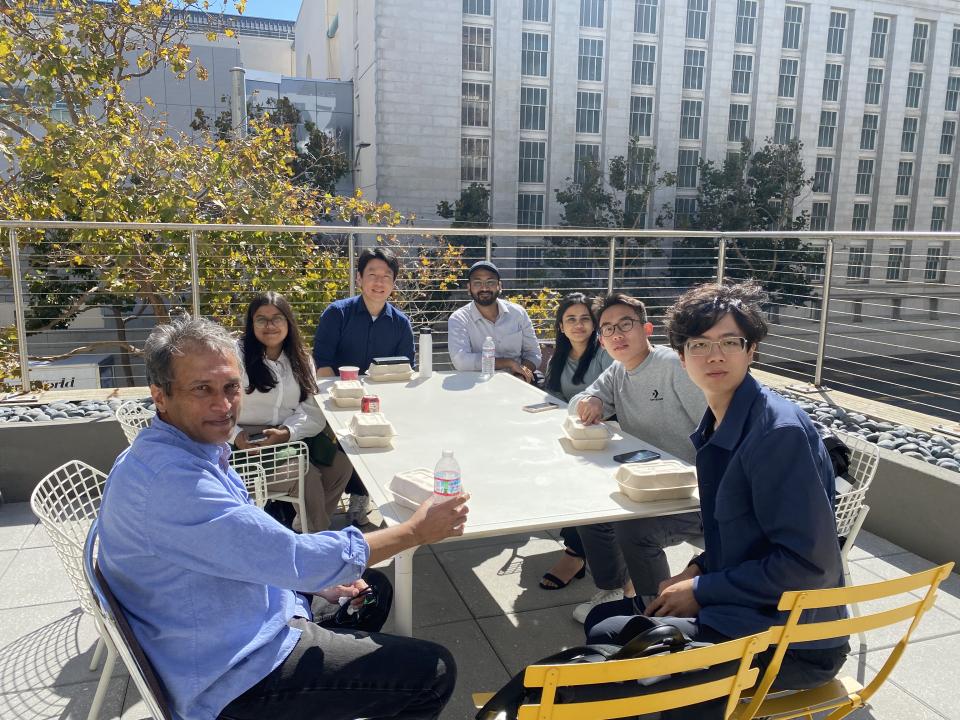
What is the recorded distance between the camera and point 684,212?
38062 millimetres

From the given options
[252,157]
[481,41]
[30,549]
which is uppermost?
[481,41]

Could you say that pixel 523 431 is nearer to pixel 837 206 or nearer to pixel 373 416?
pixel 373 416

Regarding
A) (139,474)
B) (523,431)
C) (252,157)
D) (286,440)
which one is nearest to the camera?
(139,474)

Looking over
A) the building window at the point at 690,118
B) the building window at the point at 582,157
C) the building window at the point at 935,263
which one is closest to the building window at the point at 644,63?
the building window at the point at 690,118

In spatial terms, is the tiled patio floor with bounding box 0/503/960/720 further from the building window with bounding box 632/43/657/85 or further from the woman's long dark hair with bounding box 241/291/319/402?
the building window with bounding box 632/43/657/85

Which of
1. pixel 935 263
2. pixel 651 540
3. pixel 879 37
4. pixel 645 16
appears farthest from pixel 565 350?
pixel 879 37

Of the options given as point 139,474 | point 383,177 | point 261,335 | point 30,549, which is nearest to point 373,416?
point 261,335

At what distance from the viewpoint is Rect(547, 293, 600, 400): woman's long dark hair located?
379 centimetres

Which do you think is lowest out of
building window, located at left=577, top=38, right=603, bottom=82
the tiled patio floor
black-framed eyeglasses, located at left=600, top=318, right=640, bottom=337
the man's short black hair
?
the tiled patio floor

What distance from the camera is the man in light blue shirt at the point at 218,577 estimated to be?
1426 millimetres

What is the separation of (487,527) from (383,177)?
33.4 meters

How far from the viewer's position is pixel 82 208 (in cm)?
728

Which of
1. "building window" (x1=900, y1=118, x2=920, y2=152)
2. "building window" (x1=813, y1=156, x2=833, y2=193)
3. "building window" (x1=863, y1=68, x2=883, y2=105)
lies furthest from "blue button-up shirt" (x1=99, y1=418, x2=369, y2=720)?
"building window" (x1=900, y1=118, x2=920, y2=152)

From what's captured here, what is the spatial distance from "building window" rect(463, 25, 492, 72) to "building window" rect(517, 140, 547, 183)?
4.37 m
